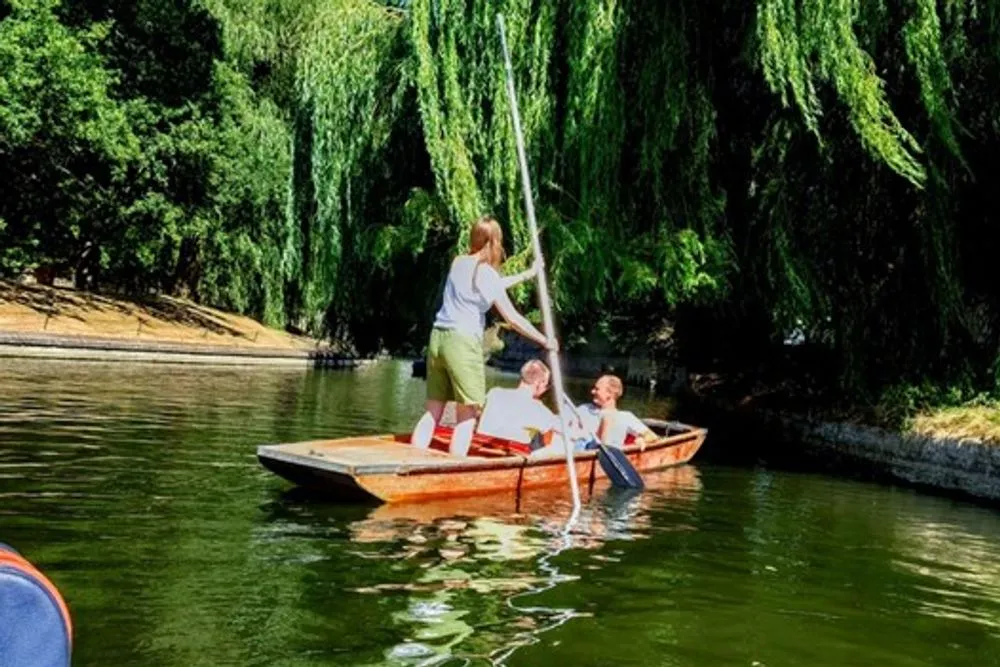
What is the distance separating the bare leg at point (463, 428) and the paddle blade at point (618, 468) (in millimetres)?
1528

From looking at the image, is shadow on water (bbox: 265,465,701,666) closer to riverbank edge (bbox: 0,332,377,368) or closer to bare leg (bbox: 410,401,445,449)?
bare leg (bbox: 410,401,445,449)

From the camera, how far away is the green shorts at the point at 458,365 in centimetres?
771

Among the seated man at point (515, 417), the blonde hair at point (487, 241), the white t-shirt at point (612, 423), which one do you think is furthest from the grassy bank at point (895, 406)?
the blonde hair at point (487, 241)

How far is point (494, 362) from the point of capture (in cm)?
4522

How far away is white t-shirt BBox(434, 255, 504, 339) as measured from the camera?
25.3 ft

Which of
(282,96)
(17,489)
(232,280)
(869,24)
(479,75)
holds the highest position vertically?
(282,96)

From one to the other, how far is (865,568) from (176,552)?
4.12m

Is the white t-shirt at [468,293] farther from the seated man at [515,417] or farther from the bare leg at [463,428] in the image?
the seated man at [515,417]

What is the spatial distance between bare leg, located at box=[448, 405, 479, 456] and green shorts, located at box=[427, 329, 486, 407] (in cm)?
19

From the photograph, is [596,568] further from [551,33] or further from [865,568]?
[551,33]

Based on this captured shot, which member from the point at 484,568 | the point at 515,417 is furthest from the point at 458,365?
the point at 484,568

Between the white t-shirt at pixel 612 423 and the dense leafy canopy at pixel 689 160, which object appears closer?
the white t-shirt at pixel 612 423

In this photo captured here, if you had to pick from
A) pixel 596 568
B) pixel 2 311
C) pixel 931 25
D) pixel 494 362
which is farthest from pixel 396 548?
pixel 494 362

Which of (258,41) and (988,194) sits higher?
(258,41)
